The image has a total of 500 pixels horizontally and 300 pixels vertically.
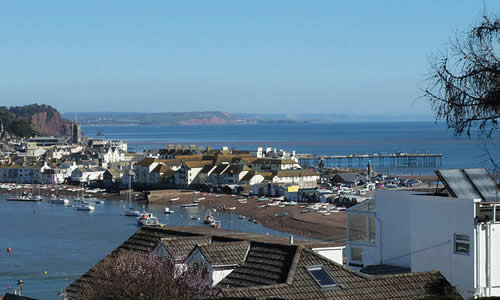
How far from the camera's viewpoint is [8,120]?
13125cm

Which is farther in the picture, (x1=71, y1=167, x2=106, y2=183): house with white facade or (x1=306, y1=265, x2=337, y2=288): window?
(x1=71, y1=167, x2=106, y2=183): house with white facade

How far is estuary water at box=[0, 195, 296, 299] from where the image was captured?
22672 millimetres

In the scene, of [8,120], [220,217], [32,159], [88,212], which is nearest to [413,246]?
[220,217]

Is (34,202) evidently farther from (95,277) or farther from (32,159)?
(95,277)

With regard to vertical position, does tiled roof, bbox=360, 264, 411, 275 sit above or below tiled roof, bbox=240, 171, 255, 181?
above

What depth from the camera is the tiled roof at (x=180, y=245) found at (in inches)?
287

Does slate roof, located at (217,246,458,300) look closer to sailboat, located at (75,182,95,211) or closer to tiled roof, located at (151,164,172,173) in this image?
sailboat, located at (75,182,95,211)

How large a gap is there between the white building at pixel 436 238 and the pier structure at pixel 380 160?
68984 millimetres

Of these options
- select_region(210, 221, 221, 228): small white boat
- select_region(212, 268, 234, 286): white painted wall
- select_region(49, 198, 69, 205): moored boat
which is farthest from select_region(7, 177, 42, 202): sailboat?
select_region(212, 268, 234, 286): white painted wall

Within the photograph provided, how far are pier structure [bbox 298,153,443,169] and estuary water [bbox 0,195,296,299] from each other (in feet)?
103

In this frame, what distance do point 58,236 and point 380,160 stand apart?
185 feet

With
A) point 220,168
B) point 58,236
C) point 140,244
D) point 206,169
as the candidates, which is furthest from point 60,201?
point 140,244

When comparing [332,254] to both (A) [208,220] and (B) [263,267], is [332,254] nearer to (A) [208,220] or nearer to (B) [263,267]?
(B) [263,267]

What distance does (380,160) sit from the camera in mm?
86000
